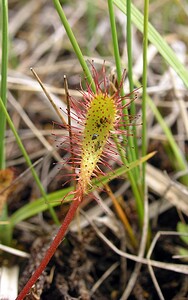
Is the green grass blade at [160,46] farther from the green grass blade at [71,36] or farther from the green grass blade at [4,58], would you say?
the green grass blade at [4,58]

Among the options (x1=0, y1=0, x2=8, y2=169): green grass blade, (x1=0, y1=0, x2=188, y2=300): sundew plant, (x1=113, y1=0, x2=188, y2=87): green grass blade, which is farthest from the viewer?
(x1=113, y1=0, x2=188, y2=87): green grass blade

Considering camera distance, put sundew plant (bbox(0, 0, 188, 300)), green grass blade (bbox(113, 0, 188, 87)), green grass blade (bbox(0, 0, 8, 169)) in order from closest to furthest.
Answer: sundew plant (bbox(0, 0, 188, 300)) → green grass blade (bbox(0, 0, 8, 169)) → green grass blade (bbox(113, 0, 188, 87))

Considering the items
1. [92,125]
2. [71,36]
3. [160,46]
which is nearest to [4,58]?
[71,36]

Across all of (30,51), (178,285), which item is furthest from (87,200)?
(30,51)

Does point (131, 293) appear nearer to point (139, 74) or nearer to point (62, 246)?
point (62, 246)

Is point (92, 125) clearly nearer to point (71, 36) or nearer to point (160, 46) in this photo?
point (71, 36)

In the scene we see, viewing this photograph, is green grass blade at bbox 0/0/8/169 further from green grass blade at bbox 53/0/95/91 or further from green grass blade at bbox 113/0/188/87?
green grass blade at bbox 113/0/188/87

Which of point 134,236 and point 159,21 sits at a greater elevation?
point 159,21

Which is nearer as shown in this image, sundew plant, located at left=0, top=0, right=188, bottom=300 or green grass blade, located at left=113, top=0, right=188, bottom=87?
sundew plant, located at left=0, top=0, right=188, bottom=300

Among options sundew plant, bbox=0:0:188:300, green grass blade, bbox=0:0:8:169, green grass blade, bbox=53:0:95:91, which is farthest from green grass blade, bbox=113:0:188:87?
green grass blade, bbox=0:0:8:169

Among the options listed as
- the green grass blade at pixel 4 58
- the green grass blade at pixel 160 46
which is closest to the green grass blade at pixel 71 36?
the green grass blade at pixel 4 58

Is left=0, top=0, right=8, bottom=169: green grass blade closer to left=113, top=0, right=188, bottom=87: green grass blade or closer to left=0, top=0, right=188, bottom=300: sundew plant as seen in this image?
left=0, top=0, right=188, bottom=300: sundew plant
